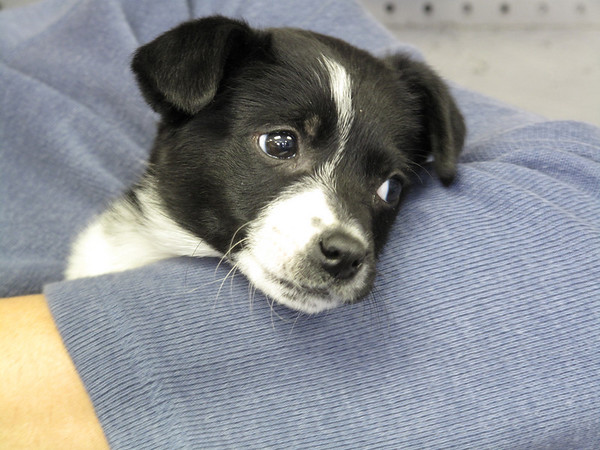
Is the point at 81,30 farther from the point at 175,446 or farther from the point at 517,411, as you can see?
the point at 517,411

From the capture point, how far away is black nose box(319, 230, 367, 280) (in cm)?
158

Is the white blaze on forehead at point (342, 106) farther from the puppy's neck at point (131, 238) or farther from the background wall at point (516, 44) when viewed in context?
the background wall at point (516, 44)

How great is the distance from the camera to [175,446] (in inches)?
56.0

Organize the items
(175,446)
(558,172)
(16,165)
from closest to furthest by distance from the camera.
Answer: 1. (175,446)
2. (558,172)
3. (16,165)

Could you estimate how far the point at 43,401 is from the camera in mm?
1633

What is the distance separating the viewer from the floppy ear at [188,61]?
1.77 m

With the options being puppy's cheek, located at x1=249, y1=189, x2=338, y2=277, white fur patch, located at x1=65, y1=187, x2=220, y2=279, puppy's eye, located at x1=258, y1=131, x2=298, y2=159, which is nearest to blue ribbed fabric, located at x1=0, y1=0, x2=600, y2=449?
puppy's cheek, located at x1=249, y1=189, x2=338, y2=277

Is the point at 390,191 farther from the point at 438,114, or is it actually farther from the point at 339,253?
the point at 339,253

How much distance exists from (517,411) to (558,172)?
0.80 metres

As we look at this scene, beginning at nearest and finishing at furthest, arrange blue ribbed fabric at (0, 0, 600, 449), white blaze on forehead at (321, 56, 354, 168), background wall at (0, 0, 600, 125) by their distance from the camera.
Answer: blue ribbed fabric at (0, 0, 600, 449) < white blaze on forehead at (321, 56, 354, 168) < background wall at (0, 0, 600, 125)

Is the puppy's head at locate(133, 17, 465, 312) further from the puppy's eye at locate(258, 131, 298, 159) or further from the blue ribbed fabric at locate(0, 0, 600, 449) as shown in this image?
the blue ribbed fabric at locate(0, 0, 600, 449)

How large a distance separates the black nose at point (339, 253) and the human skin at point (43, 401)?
79 cm

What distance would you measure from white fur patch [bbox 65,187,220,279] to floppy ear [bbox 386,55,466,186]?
0.91 m

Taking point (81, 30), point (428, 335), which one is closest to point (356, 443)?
point (428, 335)
